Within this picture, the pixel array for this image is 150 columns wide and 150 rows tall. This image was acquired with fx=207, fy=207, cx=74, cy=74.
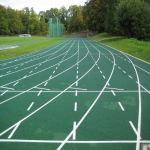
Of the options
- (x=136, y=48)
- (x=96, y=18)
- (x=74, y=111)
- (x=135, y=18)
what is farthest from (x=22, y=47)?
(x=96, y=18)

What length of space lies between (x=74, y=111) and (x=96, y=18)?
224 feet

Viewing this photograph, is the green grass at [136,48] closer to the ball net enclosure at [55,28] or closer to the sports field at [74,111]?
the sports field at [74,111]

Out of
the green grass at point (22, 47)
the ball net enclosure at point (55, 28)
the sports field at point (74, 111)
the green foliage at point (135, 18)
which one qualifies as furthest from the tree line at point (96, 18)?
the sports field at point (74, 111)

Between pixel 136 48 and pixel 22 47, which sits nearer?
pixel 136 48

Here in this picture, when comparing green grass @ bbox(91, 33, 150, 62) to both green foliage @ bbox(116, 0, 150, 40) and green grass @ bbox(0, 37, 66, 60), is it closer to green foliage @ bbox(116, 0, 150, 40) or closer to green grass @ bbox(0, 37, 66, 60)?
green foliage @ bbox(116, 0, 150, 40)

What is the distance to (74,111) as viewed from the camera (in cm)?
886

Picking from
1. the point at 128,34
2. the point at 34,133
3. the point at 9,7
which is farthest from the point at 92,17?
the point at 34,133

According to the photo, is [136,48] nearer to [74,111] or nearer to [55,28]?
[74,111]

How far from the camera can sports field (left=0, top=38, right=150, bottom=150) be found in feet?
21.2

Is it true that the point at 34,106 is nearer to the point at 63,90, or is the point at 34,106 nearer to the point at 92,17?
the point at 63,90

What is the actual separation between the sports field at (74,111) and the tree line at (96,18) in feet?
95.2

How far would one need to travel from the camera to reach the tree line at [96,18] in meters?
41.5

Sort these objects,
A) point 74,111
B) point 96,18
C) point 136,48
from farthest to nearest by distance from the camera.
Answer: point 96,18, point 136,48, point 74,111

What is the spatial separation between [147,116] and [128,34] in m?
40.9
